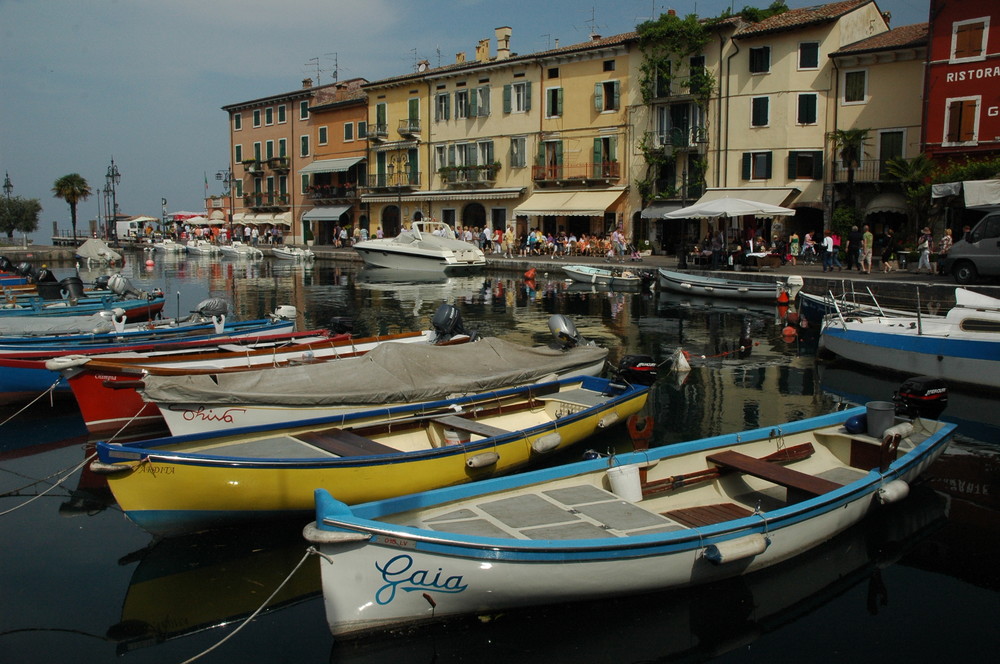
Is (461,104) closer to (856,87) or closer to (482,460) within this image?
(856,87)

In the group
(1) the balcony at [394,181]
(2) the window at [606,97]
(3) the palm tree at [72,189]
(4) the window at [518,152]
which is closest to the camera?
(2) the window at [606,97]

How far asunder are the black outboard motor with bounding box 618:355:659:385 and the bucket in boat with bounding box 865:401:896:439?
3641 millimetres

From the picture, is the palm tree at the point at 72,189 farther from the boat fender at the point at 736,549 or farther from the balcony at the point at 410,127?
the boat fender at the point at 736,549

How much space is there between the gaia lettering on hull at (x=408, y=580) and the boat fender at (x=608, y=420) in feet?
16.7

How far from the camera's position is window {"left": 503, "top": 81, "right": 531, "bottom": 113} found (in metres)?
46.4

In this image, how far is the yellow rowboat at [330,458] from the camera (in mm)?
7656

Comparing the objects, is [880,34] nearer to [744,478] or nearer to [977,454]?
[977,454]

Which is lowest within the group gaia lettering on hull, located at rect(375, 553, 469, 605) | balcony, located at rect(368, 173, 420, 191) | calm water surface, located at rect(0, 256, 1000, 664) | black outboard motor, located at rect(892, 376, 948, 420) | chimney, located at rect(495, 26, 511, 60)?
calm water surface, located at rect(0, 256, 1000, 664)

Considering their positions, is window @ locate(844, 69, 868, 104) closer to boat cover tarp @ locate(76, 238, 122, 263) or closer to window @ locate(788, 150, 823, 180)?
window @ locate(788, 150, 823, 180)

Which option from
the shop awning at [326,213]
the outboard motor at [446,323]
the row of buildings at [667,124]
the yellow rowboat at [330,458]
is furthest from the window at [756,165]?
the shop awning at [326,213]

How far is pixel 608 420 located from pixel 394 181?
4574 cm

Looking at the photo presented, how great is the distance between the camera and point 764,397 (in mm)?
14555

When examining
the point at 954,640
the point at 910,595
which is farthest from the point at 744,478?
the point at 954,640

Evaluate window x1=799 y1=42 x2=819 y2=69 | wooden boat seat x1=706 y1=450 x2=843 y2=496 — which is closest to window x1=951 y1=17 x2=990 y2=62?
window x1=799 y1=42 x2=819 y2=69
